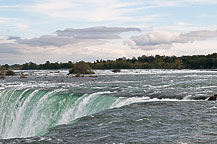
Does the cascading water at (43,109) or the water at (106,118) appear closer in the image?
the water at (106,118)

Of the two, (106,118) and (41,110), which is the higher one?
(106,118)

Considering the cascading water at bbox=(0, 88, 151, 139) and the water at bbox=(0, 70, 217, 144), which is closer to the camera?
the water at bbox=(0, 70, 217, 144)

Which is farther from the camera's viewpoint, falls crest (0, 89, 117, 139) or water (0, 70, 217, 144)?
falls crest (0, 89, 117, 139)

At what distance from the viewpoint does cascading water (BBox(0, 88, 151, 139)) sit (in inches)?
1193

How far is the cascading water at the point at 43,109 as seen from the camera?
3030 centimetres

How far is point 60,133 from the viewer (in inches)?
806

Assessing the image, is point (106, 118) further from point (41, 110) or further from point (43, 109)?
point (41, 110)

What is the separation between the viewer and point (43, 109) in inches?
1318

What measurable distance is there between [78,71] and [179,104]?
→ 84828 mm

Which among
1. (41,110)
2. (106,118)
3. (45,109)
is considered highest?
(106,118)

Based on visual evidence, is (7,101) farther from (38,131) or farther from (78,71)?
(78,71)

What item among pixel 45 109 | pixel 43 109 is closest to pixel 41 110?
pixel 43 109

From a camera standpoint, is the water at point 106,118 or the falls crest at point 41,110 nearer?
the water at point 106,118

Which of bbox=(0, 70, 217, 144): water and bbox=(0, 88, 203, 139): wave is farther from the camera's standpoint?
bbox=(0, 88, 203, 139): wave
